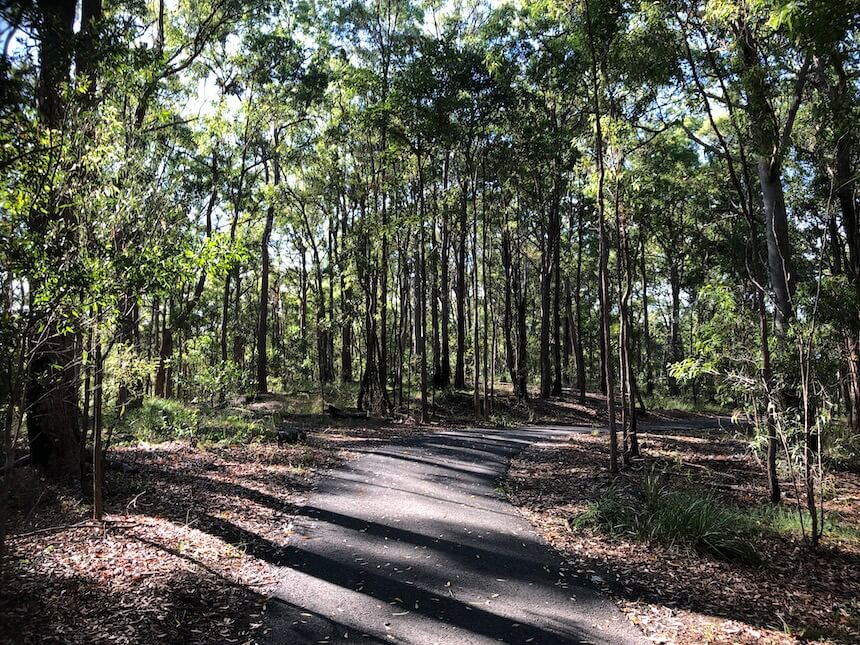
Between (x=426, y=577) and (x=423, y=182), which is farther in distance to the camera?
(x=423, y=182)

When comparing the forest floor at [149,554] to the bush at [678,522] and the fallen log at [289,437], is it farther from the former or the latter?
the bush at [678,522]

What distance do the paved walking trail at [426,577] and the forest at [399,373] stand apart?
48 millimetres

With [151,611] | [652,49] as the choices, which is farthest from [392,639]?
[652,49]

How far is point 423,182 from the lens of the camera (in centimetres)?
1811

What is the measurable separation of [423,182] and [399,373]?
675 centimetres

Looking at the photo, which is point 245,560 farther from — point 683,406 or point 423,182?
point 683,406

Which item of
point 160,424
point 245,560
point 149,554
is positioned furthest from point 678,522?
point 160,424

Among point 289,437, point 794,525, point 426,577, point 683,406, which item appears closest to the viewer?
point 426,577

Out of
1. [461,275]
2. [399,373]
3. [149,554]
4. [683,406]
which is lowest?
[683,406]

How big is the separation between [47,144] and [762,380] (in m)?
7.54

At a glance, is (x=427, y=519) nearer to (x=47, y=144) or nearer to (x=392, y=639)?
(x=392, y=639)

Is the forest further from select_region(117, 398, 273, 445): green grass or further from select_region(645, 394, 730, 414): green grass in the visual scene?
select_region(645, 394, 730, 414): green grass

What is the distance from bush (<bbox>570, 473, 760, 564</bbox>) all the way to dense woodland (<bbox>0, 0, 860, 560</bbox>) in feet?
2.84

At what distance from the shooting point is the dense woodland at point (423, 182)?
161 inches
